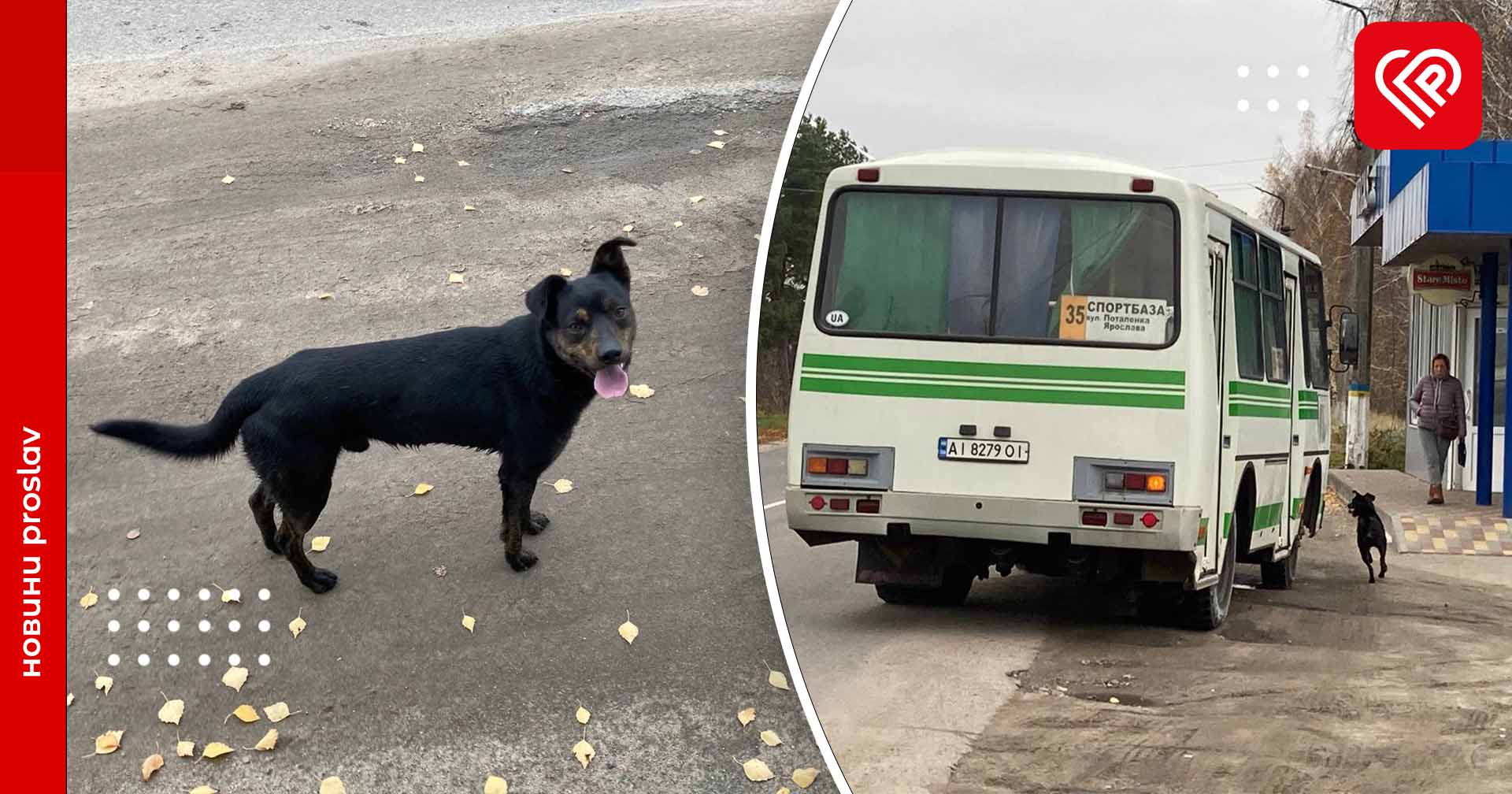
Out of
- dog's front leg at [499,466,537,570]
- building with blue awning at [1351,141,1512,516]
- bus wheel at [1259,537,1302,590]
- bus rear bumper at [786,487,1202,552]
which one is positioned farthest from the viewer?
building with blue awning at [1351,141,1512,516]

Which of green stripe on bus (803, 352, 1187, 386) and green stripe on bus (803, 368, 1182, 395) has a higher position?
green stripe on bus (803, 352, 1187, 386)

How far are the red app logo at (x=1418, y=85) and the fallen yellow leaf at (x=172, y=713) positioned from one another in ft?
11.9

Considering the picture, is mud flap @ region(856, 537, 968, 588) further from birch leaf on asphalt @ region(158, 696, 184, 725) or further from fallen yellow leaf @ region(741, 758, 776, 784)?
birch leaf on asphalt @ region(158, 696, 184, 725)

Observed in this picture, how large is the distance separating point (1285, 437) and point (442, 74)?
164 inches

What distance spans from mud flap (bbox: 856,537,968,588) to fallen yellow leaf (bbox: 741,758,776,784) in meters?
0.77

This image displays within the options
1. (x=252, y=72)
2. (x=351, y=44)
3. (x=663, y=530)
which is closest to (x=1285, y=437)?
(x=663, y=530)

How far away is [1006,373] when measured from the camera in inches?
129

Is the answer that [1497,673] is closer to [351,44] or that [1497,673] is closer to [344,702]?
[344,702]

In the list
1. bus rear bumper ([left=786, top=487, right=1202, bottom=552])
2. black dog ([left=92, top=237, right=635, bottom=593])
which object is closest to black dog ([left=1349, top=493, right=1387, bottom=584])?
bus rear bumper ([left=786, top=487, right=1202, bottom=552])

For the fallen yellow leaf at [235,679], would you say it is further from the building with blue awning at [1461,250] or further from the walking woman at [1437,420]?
the walking woman at [1437,420]

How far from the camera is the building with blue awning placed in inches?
291

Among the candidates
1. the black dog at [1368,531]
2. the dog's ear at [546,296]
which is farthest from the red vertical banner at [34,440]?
the black dog at [1368,531]

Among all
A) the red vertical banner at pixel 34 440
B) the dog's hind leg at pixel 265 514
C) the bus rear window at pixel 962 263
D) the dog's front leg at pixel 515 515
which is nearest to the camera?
the bus rear window at pixel 962 263

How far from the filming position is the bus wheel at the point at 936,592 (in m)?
3.57
